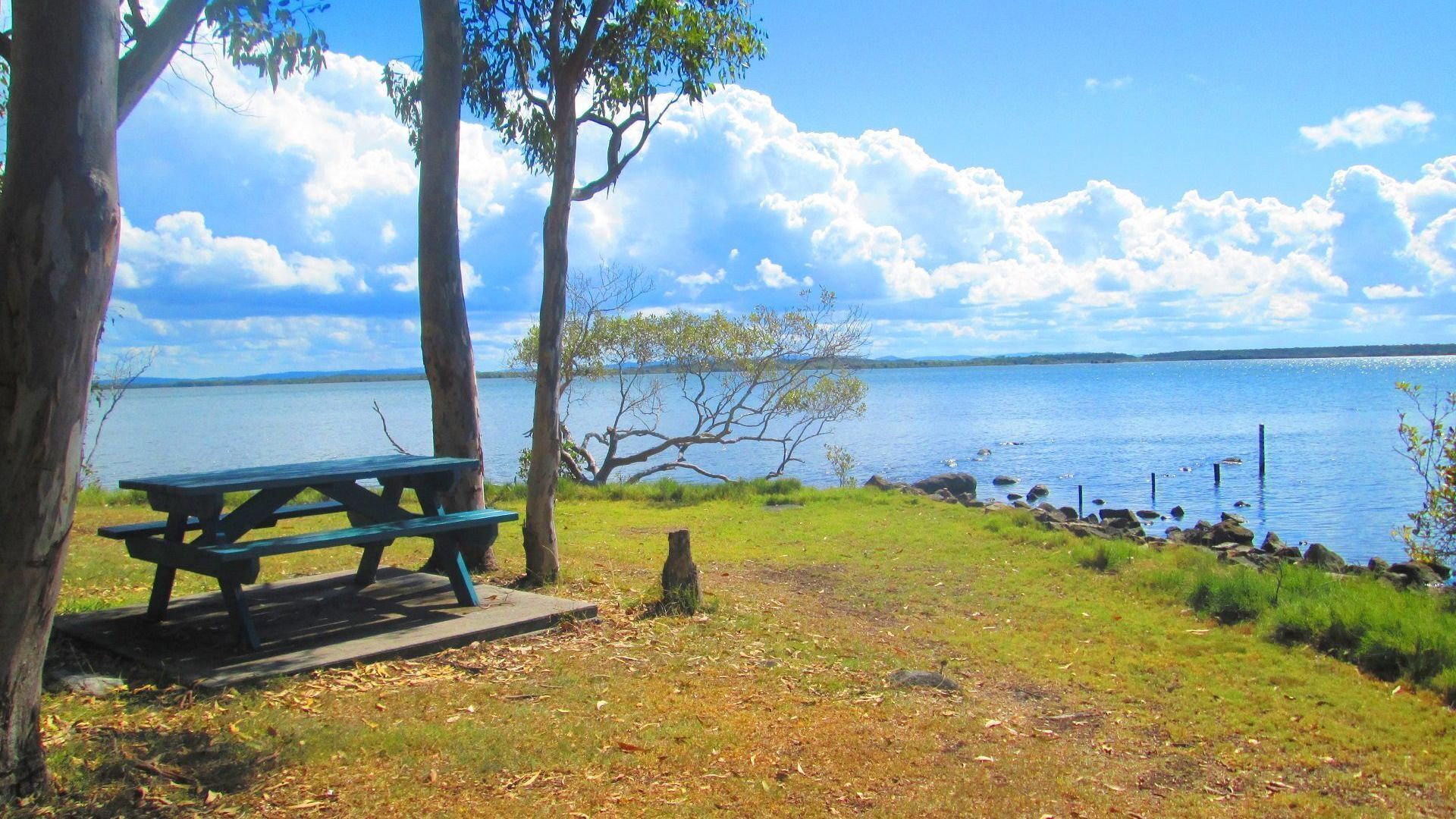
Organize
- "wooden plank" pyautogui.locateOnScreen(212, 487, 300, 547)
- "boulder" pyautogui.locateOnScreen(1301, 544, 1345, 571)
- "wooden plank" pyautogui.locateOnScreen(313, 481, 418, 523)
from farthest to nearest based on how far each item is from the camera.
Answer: "boulder" pyautogui.locateOnScreen(1301, 544, 1345, 571) < "wooden plank" pyautogui.locateOnScreen(313, 481, 418, 523) < "wooden plank" pyautogui.locateOnScreen(212, 487, 300, 547)

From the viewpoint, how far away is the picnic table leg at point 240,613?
5.79 meters

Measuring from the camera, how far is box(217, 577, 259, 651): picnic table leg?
5.79 m

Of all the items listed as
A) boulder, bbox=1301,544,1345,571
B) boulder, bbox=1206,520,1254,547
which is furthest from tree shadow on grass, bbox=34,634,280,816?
boulder, bbox=1206,520,1254,547

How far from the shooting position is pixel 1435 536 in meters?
11.5

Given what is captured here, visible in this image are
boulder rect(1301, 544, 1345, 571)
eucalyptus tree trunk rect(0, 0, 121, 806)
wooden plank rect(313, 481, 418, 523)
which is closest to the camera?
eucalyptus tree trunk rect(0, 0, 121, 806)

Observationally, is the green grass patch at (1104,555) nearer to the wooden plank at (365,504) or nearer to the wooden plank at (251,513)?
the wooden plank at (365,504)

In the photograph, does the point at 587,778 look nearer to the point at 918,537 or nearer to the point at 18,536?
the point at 18,536

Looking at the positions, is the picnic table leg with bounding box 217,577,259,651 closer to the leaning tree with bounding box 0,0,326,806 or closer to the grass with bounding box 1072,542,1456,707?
the leaning tree with bounding box 0,0,326,806

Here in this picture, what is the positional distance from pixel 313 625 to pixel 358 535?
763 mm

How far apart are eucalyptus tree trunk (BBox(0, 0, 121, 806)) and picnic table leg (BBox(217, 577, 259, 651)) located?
86.3 inches

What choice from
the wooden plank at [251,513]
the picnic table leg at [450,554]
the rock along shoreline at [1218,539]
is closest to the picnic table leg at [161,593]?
the wooden plank at [251,513]

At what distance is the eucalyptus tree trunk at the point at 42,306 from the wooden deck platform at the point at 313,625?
1.83 m

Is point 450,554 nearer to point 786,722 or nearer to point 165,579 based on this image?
point 165,579

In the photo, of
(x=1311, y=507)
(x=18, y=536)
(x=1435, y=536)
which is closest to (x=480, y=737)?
(x=18, y=536)
